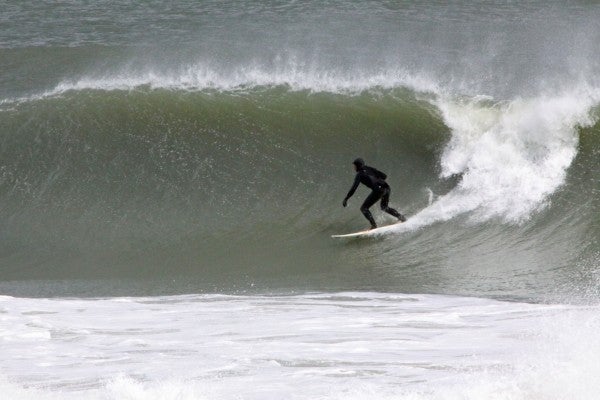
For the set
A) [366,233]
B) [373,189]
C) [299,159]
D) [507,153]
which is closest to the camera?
[366,233]

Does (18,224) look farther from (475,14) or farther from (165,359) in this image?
(475,14)

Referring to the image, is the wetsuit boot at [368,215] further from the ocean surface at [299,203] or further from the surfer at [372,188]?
the ocean surface at [299,203]

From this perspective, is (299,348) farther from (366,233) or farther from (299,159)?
(299,159)

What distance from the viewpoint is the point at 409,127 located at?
46.8 feet

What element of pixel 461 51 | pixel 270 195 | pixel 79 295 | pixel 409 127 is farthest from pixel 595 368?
pixel 461 51

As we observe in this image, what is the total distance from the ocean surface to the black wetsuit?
28 centimetres

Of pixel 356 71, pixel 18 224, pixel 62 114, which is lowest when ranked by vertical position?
pixel 18 224

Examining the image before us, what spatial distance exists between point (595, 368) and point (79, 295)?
601 cm

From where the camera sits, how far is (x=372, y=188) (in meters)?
11.8

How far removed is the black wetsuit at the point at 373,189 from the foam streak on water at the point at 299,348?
258cm

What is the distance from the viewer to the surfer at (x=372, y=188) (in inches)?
465

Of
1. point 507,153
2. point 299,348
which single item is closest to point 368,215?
point 507,153

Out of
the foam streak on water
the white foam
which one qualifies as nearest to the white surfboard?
the white foam

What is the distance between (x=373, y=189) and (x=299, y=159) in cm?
227
